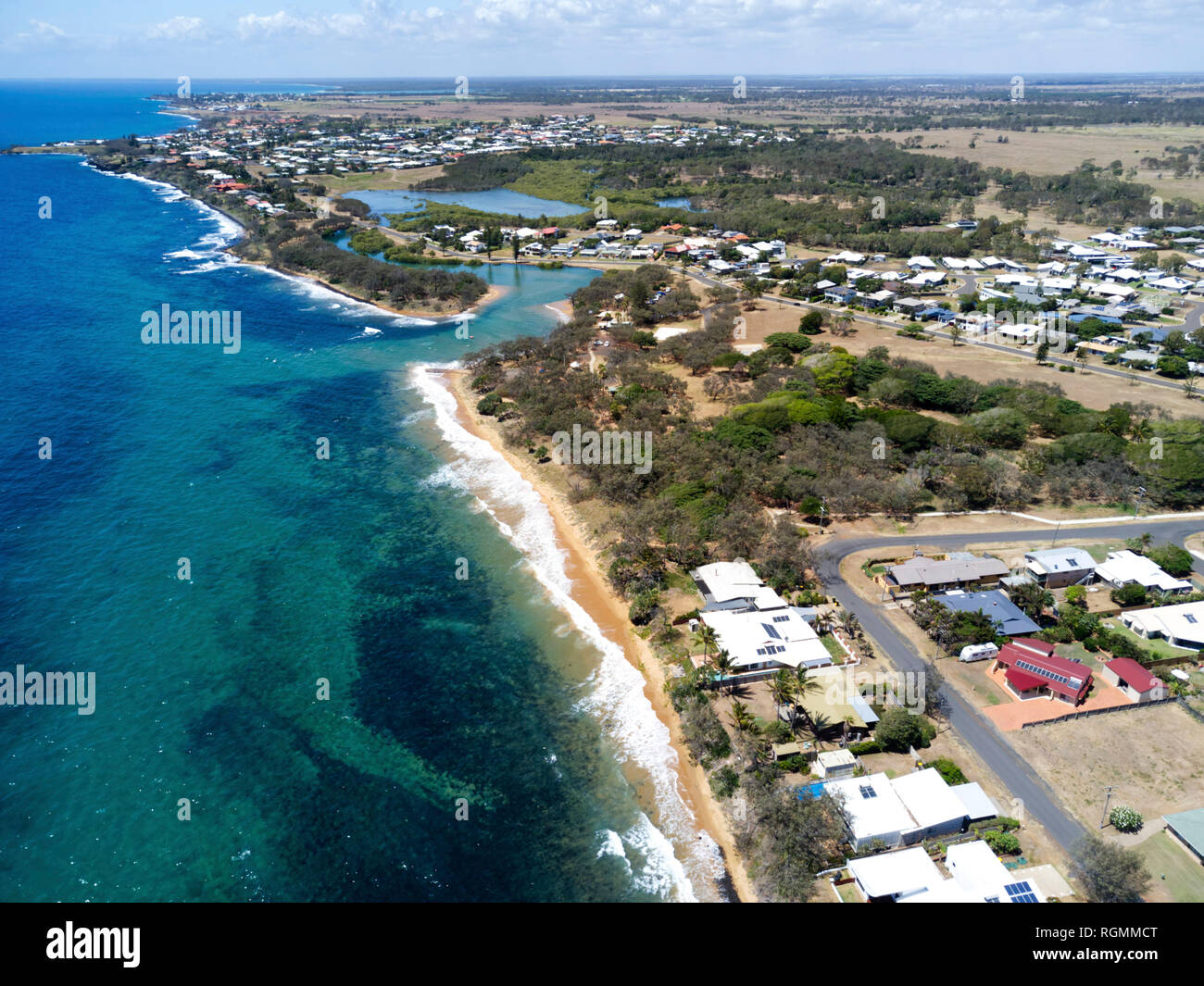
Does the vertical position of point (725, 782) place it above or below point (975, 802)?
below

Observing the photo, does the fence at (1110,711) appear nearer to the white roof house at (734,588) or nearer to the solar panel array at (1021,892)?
the solar panel array at (1021,892)

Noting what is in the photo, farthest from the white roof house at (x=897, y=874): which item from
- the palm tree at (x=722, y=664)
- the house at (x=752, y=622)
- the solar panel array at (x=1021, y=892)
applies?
the palm tree at (x=722, y=664)

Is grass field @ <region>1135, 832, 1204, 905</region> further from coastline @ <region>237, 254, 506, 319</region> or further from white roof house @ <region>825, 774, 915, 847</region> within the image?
coastline @ <region>237, 254, 506, 319</region>

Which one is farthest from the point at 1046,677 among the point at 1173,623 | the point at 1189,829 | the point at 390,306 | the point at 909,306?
the point at 390,306

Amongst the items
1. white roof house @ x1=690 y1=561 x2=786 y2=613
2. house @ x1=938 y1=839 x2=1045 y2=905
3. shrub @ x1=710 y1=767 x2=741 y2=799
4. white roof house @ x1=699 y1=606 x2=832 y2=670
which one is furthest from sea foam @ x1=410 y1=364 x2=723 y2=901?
house @ x1=938 y1=839 x2=1045 y2=905

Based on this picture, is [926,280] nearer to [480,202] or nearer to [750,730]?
[750,730]
